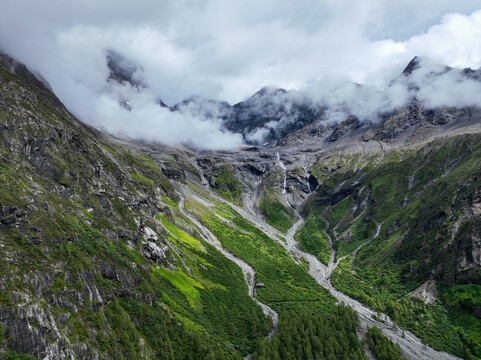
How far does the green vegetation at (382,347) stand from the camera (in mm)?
81062

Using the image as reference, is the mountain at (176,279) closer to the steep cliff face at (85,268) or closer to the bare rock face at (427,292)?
the steep cliff face at (85,268)

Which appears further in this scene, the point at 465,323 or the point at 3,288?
the point at 465,323

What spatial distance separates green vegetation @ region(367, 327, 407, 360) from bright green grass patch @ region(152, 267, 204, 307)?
55643 mm

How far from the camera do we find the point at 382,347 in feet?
275

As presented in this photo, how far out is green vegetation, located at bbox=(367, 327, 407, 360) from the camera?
3191 inches

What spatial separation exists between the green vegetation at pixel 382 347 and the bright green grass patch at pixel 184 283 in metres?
55.6

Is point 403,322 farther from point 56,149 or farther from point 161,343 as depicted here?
point 56,149

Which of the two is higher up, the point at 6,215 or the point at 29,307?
the point at 6,215

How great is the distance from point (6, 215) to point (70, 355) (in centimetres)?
2943

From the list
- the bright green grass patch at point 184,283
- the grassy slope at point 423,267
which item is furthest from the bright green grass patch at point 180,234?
the grassy slope at point 423,267

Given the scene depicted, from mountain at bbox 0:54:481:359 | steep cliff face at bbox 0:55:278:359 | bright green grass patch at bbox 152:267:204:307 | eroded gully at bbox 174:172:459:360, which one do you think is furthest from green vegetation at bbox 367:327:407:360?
bright green grass patch at bbox 152:267:204:307

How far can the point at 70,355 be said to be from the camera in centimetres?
4603

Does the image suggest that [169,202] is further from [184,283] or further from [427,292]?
[427,292]

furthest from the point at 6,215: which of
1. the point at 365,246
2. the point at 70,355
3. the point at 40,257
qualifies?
the point at 365,246
